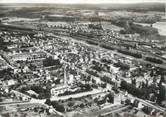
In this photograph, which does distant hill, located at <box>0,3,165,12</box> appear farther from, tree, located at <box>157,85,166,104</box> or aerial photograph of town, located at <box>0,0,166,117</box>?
tree, located at <box>157,85,166,104</box>

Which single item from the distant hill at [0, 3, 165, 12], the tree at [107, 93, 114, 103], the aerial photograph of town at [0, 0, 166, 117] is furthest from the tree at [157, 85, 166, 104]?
the distant hill at [0, 3, 165, 12]

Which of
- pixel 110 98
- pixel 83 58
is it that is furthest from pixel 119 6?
pixel 110 98

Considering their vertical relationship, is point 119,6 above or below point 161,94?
above

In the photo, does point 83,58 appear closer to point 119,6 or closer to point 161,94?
point 119,6

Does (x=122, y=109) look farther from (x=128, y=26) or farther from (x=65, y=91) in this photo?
(x=128, y=26)

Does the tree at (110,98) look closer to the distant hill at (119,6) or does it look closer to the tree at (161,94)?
the tree at (161,94)

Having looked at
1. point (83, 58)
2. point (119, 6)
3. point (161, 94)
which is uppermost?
point (119, 6)

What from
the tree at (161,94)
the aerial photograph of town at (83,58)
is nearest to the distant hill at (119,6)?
the aerial photograph of town at (83,58)

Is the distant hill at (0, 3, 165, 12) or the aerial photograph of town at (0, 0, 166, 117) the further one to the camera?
the distant hill at (0, 3, 165, 12)
